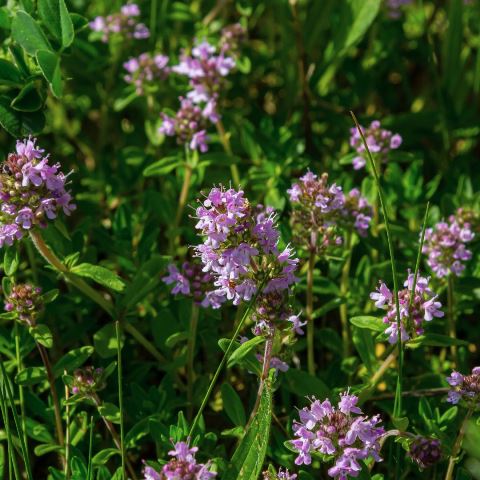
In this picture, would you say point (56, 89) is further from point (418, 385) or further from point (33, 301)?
point (418, 385)

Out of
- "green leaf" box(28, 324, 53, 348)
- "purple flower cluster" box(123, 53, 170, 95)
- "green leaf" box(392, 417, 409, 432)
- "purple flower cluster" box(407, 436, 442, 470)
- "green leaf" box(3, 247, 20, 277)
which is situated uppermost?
"purple flower cluster" box(123, 53, 170, 95)

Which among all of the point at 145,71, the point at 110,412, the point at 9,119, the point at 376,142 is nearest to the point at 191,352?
the point at 110,412

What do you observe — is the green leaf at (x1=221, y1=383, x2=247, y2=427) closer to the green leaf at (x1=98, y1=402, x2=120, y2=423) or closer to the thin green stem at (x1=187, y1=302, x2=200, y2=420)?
the thin green stem at (x1=187, y1=302, x2=200, y2=420)

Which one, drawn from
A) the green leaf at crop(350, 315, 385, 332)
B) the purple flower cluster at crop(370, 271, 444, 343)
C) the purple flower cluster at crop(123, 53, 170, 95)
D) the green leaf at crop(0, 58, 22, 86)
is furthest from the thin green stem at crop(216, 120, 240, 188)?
the purple flower cluster at crop(370, 271, 444, 343)

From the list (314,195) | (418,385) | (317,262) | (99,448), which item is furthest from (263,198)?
(99,448)

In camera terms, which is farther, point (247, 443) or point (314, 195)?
point (314, 195)

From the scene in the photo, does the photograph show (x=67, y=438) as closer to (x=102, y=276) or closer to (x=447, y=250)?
(x=102, y=276)
